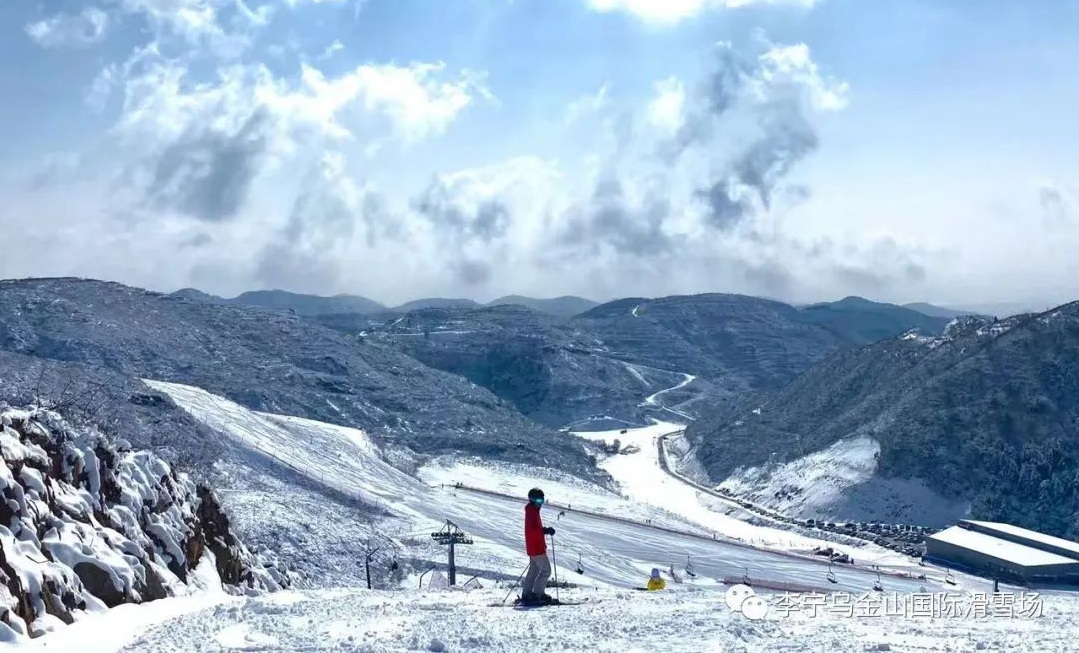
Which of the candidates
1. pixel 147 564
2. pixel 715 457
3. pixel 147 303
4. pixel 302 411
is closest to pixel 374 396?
pixel 302 411

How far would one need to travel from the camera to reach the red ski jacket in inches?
597

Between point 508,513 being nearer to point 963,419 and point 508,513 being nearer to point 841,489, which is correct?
point 841,489

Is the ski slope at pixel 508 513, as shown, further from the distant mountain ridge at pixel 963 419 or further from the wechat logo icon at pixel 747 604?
the wechat logo icon at pixel 747 604

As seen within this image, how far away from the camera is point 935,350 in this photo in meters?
99.9

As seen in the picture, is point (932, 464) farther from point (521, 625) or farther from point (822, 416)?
point (521, 625)

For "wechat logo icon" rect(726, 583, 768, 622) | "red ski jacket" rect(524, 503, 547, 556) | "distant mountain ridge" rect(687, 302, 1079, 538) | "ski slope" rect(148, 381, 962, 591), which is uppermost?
"distant mountain ridge" rect(687, 302, 1079, 538)

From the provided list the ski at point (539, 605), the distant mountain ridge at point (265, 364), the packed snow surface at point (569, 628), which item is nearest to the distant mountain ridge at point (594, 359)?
the distant mountain ridge at point (265, 364)

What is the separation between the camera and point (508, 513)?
219 feet

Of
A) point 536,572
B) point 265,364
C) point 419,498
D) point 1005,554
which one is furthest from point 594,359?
point 536,572

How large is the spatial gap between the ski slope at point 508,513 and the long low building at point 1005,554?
6089 millimetres

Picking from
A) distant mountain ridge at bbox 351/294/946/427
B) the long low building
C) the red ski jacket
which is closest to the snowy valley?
distant mountain ridge at bbox 351/294/946/427

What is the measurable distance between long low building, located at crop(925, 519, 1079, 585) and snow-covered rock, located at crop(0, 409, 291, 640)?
42.7 meters

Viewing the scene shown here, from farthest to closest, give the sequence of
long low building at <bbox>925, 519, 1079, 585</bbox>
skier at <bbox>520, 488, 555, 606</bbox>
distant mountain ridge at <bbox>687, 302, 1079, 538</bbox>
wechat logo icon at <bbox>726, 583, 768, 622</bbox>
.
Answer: distant mountain ridge at <bbox>687, 302, 1079, 538</bbox> < long low building at <bbox>925, 519, 1079, 585</bbox> < skier at <bbox>520, 488, 555, 606</bbox> < wechat logo icon at <bbox>726, 583, 768, 622</bbox>

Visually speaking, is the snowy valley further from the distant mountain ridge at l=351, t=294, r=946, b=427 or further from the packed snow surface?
Result: the distant mountain ridge at l=351, t=294, r=946, b=427
